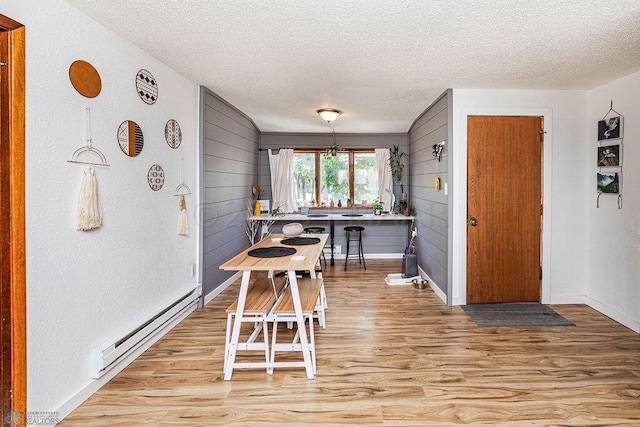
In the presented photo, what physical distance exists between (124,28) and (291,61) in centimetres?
121

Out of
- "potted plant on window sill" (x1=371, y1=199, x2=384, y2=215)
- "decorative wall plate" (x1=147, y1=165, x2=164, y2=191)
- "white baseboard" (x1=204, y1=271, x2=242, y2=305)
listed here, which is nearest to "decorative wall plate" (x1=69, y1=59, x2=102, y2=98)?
"decorative wall plate" (x1=147, y1=165, x2=164, y2=191)

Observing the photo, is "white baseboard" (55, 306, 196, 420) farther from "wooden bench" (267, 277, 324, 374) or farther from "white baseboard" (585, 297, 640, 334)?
"white baseboard" (585, 297, 640, 334)

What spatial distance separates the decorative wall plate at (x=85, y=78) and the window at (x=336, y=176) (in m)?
4.22

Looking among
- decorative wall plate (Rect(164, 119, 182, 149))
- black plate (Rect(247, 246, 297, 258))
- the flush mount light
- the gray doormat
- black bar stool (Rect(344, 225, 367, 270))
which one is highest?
the flush mount light

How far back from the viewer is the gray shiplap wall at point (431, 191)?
150 inches

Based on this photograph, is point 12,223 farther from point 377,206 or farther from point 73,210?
point 377,206

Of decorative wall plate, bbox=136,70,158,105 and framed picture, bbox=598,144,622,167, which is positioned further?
framed picture, bbox=598,144,622,167

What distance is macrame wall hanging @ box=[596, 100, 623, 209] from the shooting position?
127 inches

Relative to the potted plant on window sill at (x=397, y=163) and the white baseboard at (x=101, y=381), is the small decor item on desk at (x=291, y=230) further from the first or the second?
the potted plant on window sill at (x=397, y=163)

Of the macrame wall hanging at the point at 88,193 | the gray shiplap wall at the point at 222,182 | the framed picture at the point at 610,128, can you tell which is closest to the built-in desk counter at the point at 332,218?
the gray shiplap wall at the point at 222,182

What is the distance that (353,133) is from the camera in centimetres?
623

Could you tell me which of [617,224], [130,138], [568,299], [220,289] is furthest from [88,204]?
[568,299]

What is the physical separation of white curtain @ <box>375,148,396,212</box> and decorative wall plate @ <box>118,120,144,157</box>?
4.33 metres

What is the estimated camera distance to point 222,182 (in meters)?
4.19
